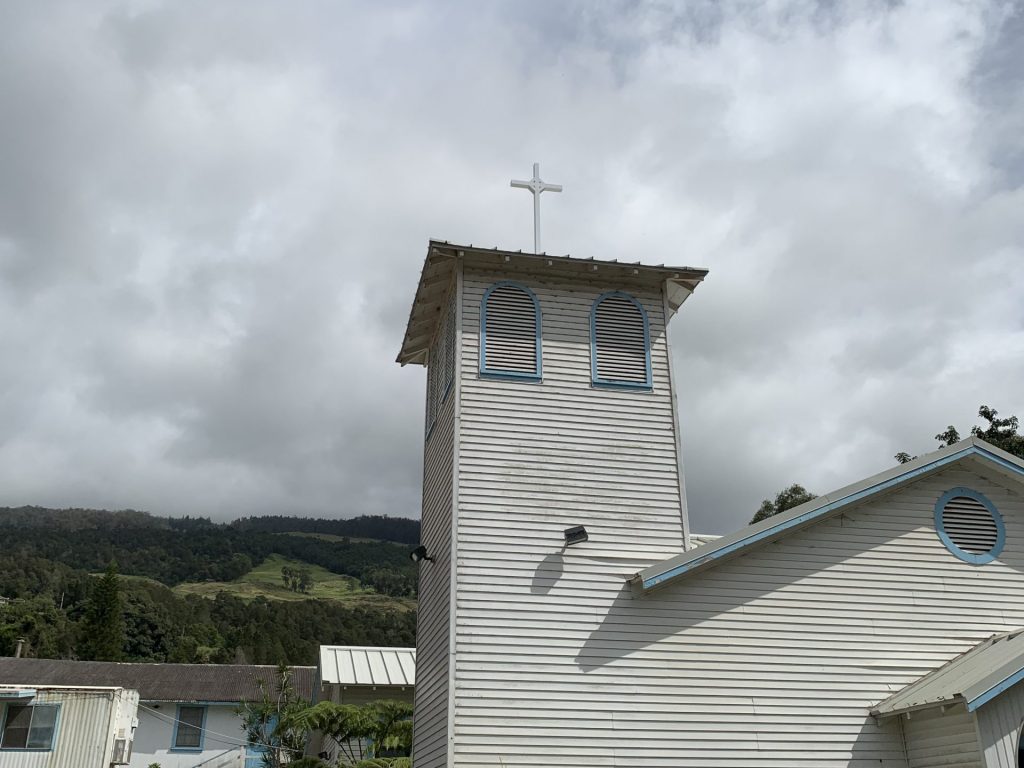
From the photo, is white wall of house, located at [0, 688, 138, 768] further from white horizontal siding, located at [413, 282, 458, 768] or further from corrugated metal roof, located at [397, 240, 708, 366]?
corrugated metal roof, located at [397, 240, 708, 366]

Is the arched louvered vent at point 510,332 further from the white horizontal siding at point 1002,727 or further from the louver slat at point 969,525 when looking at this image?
the white horizontal siding at point 1002,727

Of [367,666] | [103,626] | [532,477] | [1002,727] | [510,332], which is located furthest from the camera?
[103,626]

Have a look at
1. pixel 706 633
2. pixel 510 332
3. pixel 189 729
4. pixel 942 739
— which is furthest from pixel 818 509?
pixel 189 729

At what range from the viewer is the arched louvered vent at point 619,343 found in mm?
16469

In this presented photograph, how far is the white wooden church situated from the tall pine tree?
67.4 meters

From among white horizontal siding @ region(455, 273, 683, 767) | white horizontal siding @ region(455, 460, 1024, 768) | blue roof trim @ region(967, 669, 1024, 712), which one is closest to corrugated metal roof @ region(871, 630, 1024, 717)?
blue roof trim @ region(967, 669, 1024, 712)

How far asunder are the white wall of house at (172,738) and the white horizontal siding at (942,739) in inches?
1456

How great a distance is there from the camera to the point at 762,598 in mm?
14734

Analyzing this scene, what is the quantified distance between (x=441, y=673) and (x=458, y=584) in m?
1.32

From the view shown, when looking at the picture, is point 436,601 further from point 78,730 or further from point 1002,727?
point 78,730

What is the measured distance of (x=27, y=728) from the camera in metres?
31.5

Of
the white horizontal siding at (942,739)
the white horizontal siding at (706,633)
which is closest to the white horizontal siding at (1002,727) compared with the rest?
the white horizontal siding at (942,739)

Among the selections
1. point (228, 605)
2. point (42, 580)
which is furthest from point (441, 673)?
point (42, 580)

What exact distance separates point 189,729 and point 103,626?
35718 mm
